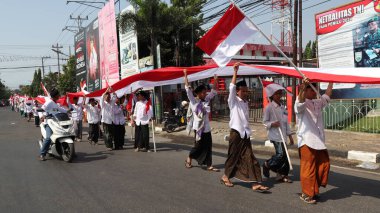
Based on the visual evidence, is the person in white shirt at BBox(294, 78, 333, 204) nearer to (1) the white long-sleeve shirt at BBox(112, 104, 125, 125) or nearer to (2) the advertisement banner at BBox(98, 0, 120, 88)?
(1) the white long-sleeve shirt at BBox(112, 104, 125, 125)

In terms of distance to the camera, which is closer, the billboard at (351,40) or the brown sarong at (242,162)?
the brown sarong at (242,162)

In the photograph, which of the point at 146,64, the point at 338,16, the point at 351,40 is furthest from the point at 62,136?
the point at 146,64

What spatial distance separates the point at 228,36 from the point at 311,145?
6.29 feet

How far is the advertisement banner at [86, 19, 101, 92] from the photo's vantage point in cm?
2873

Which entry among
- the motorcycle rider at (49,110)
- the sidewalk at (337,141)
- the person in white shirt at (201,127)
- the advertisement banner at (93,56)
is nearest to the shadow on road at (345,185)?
the person in white shirt at (201,127)

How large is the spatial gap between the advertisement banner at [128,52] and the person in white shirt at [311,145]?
15.8 m

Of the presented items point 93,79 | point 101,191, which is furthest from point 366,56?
point 93,79

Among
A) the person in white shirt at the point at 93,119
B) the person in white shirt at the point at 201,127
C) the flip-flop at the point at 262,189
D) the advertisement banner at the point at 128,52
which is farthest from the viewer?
the advertisement banner at the point at 128,52

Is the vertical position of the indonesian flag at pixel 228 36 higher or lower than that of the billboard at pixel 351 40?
lower

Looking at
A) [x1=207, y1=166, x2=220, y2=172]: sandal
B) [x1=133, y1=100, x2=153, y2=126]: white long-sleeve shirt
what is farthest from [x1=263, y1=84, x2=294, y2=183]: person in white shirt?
[x1=133, y1=100, x2=153, y2=126]: white long-sleeve shirt

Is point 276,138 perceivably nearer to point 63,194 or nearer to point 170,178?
point 170,178

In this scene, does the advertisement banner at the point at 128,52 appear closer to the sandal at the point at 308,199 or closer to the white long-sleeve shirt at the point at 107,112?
the white long-sleeve shirt at the point at 107,112

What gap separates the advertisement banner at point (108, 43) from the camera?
23391 millimetres

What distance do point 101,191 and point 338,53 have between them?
10.6 m
